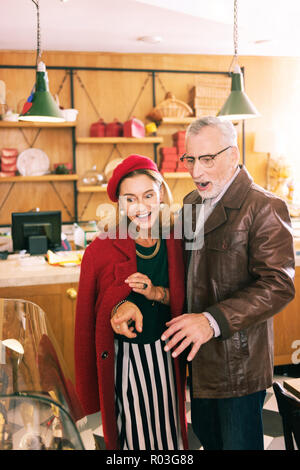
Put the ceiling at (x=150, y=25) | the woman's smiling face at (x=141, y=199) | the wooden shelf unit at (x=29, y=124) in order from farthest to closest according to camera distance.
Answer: the wooden shelf unit at (x=29, y=124) → the ceiling at (x=150, y=25) → the woman's smiling face at (x=141, y=199)

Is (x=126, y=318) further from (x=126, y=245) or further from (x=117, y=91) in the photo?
(x=117, y=91)

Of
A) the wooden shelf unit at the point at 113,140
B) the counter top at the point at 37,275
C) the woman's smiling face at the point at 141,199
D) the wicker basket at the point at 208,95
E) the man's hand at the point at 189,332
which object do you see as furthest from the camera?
the wicker basket at the point at 208,95

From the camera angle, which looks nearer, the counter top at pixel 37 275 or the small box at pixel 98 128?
the counter top at pixel 37 275

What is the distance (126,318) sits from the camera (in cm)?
128

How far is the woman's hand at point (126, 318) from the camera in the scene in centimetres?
128

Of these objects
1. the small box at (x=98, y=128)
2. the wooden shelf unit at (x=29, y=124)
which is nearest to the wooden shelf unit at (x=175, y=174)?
the small box at (x=98, y=128)

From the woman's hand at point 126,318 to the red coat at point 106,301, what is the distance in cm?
10

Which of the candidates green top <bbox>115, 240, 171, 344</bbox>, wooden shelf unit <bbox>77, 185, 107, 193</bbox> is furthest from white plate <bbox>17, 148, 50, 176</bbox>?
green top <bbox>115, 240, 171, 344</bbox>

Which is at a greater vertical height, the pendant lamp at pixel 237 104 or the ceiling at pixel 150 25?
the ceiling at pixel 150 25

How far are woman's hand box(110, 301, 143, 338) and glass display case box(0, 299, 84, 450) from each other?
1.00ft

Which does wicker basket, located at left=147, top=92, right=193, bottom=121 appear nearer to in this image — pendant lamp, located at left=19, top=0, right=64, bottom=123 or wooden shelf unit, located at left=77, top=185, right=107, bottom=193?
wooden shelf unit, located at left=77, top=185, right=107, bottom=193

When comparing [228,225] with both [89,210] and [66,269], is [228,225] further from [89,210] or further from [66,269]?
[89,210]
